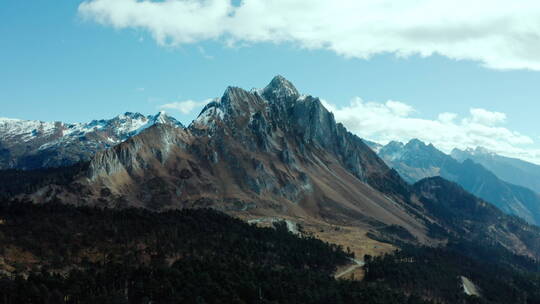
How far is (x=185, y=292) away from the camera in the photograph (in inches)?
6521

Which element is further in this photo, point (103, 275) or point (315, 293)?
point (315, 293)

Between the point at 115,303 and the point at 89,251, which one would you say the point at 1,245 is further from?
the point at 115,303

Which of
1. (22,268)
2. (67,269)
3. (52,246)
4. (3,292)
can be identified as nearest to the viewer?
(3,292)

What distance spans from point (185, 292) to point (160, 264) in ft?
108

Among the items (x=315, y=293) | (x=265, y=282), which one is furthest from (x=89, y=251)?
(x=315, y=293)

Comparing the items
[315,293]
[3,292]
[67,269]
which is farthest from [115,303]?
[315,293]

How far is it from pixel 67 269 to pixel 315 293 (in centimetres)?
9528

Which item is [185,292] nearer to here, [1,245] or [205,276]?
[205,276]

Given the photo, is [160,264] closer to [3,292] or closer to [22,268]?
[22,268]

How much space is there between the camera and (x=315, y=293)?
19400 centimetres

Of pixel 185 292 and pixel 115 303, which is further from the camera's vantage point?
pixel 185 292

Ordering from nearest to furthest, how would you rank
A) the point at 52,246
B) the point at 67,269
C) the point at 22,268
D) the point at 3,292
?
the point at 3,292, the point at 22,268, the point at 67,269, the point at 52,246

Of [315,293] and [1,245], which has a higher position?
[1,245]

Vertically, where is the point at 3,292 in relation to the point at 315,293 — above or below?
above
